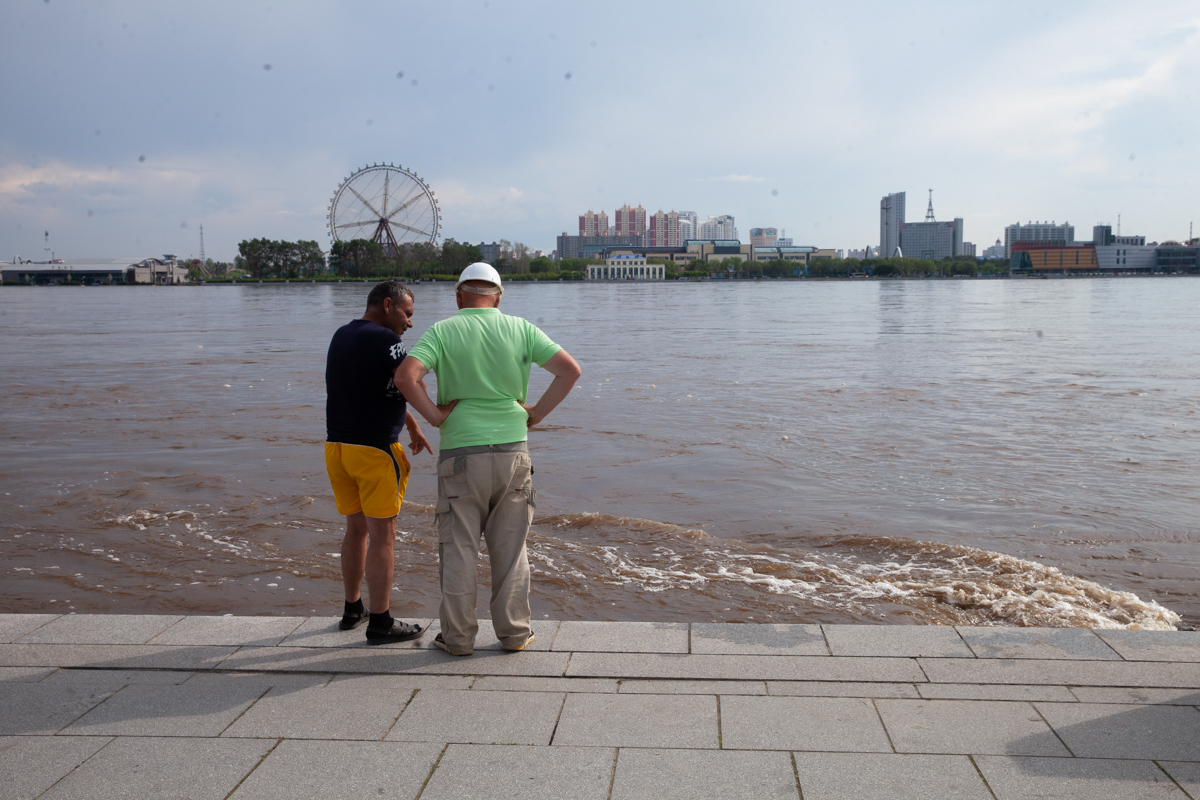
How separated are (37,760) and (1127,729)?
4021 mm

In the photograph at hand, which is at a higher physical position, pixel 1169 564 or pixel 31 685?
pixel 31 685

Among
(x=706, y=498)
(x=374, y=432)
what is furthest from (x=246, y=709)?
(x=706, y=498)

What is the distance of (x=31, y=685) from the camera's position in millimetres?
3783

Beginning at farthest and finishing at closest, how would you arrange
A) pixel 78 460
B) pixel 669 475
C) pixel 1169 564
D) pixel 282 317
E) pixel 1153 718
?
pixel 282 317 < pixel 78 460 < pixel 669 475 < pixel 1169 564 < pixel 1153 718

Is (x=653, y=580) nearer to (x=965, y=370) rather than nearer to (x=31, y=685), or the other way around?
(x=31, y=685)

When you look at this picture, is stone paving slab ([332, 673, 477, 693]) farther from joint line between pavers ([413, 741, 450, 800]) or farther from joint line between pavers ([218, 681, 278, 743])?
joint line between pavers ([413, 741, 450, 800])

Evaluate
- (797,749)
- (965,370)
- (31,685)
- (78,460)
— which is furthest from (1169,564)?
(965,370)

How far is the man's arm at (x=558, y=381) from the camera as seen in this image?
13.7 feet

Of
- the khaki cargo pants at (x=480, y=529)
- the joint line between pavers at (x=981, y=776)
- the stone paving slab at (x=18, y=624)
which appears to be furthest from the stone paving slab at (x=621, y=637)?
the stone paving slab at (x=18, y=624)

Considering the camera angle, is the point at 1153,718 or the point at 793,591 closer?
the point at 1153,718

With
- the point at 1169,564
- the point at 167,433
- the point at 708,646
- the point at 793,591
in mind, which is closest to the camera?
the point at 708,646

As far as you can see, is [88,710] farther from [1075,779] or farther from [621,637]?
[1075,779]

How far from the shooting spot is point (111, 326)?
41.8 metres

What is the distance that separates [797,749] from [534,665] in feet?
4.28
